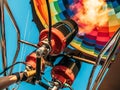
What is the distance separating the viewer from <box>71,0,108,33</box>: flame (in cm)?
94

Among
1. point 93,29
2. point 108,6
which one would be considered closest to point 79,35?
point 93,29

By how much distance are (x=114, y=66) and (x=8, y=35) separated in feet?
2.24

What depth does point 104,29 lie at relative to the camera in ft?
3.14

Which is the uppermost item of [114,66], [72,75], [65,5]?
[65,5]

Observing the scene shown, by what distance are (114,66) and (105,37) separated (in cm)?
40

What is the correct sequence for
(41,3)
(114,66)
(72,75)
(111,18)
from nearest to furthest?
(114,66) → (72,75) → (111,18) → (41,3)

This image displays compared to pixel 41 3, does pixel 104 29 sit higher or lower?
lower

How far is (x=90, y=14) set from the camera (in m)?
0.96

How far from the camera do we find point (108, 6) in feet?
3.02

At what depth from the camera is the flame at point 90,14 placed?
937 millimetres

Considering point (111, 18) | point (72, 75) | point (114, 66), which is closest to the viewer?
point (114, 66)

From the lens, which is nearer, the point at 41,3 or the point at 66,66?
the point at 66,66

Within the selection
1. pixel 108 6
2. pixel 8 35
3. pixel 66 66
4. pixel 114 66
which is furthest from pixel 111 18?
pixel 8 35

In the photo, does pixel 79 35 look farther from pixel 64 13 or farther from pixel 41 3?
pixel 41 3
